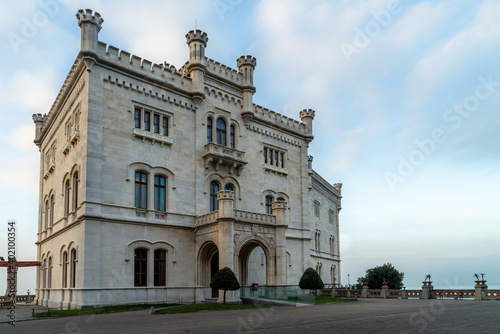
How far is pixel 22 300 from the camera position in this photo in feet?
144

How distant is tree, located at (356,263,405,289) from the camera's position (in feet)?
189

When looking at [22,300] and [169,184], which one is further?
[22,300]

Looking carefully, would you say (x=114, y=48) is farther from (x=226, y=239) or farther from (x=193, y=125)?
(x=226, y=239)

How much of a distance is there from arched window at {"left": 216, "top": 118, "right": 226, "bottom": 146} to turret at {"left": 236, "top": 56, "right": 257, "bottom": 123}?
2.27 meters

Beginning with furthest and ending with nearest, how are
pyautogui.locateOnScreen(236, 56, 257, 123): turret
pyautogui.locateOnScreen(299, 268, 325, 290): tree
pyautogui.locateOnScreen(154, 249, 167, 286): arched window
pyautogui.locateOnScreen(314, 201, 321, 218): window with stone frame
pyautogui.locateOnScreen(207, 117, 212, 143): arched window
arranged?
1. pyautogui.locateOnScreen(314, 201, 321, 218): window with stone frame
2. pyautogui.locateOnScreen(236, 56, 257, 123): turret
3. pyautogui.locateOnScreen(207, 117, 212, 143): arched window
4. pyautogui.locateOnScreen(299, 268, 325, 290): tree
5. pyautogui.locateOnScreen(154, 249, 167, 286): arched window

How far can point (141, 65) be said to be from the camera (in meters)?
31.3

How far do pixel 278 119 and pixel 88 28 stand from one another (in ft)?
61.1

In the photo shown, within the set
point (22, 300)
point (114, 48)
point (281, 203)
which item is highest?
point (114, 48)

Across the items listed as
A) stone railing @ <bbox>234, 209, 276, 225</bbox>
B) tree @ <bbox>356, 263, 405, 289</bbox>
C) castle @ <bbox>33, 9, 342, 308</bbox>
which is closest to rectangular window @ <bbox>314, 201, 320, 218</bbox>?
tree @ <bbox>356, 263, 405, 289</bbox>

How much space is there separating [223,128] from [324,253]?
1037 inches

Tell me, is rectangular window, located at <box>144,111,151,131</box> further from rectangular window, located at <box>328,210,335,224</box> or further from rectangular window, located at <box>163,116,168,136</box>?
rectangular window, located at <box>328,210,335,224</box>

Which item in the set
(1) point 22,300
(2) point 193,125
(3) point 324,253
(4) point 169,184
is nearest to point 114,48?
(2) point 193,125

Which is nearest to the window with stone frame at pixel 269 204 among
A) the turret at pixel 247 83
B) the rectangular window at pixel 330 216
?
the turret at pixel 247 83

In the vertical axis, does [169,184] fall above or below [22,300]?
above
